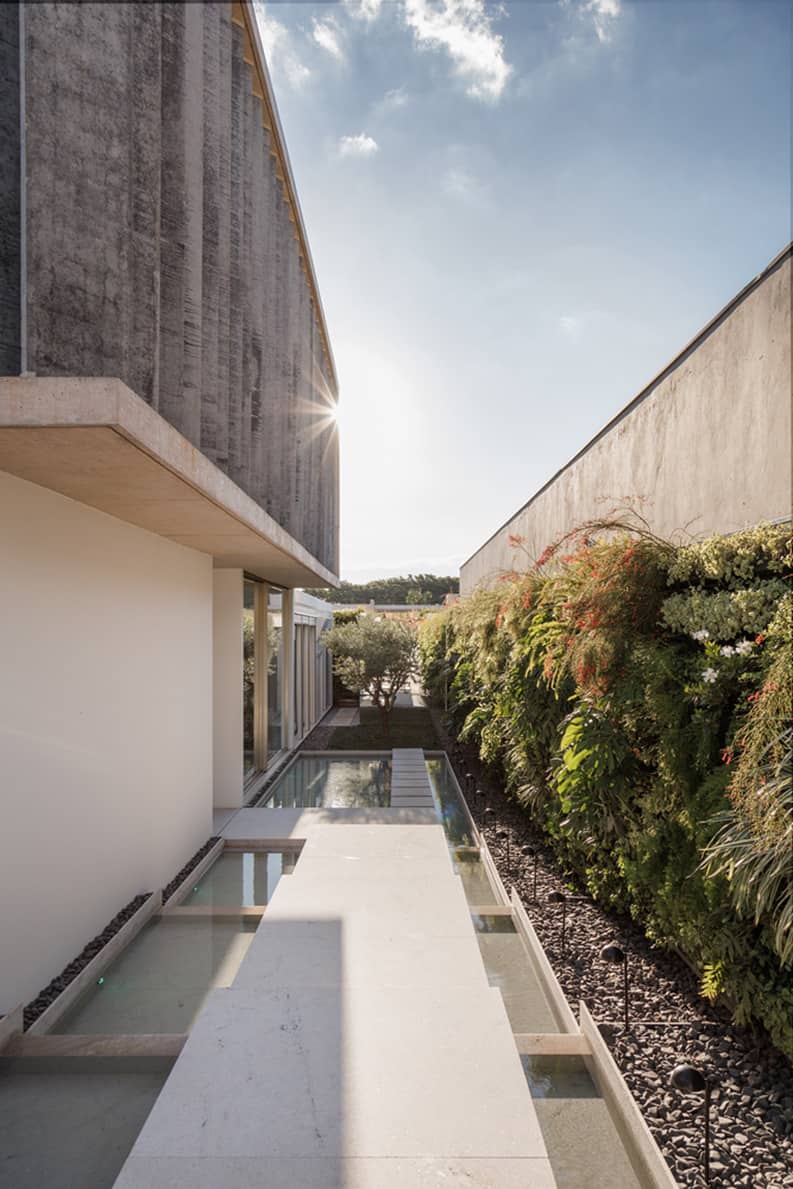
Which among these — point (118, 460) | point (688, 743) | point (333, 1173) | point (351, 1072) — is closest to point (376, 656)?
point (688, 743)

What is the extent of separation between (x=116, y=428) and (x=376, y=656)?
1224cm

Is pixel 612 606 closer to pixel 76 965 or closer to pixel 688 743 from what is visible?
pixel 688 743

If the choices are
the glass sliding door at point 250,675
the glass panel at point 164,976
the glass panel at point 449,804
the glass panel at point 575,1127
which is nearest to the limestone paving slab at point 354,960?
the glass panel at point 575,1127

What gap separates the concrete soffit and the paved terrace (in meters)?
8.72

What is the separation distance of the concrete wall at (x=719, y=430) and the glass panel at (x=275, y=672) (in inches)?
273

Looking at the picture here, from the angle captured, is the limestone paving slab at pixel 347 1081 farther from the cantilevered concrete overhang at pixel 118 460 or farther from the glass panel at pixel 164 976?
the cantilevered concrete overhang at pixel 118 460

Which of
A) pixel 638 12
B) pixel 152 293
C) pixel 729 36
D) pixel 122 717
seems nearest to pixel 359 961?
pixel 122 717

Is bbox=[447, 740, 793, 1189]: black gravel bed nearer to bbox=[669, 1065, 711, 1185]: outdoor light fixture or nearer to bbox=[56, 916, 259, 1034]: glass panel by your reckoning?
bbox=[669, 1065, 711, 1185]: outdoor light fixture

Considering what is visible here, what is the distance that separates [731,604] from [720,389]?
1.68 meters

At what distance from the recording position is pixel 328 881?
5.19 meters

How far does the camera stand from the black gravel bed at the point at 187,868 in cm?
604

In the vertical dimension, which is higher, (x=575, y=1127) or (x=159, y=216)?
(x=159, y=216)

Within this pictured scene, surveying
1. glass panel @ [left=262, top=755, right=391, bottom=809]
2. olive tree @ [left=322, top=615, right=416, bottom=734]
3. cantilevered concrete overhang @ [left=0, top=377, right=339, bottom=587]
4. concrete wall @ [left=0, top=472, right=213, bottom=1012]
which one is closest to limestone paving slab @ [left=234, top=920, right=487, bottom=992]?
concrete wall @ [left=0, top=472, right=213, bottom=1012]

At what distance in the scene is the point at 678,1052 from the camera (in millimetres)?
3486
